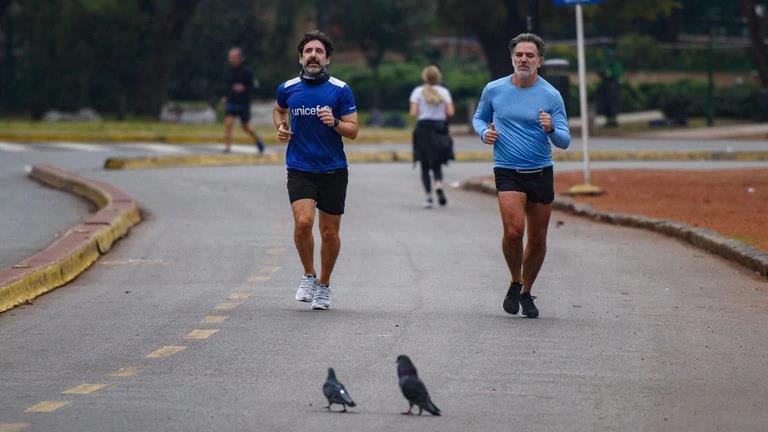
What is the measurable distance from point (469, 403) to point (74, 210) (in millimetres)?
12936

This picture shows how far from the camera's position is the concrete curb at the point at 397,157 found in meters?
29.5

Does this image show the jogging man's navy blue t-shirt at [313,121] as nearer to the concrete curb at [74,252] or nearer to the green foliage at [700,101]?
the concrete curb at [74,252]

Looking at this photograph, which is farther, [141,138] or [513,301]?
[141,138]

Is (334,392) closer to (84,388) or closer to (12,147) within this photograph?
(84,388)

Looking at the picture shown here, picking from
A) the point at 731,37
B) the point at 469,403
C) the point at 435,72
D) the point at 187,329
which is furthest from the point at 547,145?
the point at 731,37

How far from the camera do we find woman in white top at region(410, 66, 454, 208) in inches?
852

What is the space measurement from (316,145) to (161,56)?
38.4 metres

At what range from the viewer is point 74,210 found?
66.7 ft

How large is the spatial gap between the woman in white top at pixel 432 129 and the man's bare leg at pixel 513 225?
9771 millimetres

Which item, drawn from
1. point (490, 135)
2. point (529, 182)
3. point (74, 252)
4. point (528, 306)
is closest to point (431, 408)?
point (528, 306)

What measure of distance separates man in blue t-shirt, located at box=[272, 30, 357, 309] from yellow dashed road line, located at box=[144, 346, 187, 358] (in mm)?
2048

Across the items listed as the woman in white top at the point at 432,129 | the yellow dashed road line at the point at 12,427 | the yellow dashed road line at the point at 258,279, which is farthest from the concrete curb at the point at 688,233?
the yellow dashed road line at the point at 12,427

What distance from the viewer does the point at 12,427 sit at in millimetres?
7422

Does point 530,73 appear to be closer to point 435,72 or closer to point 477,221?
point 477,221
